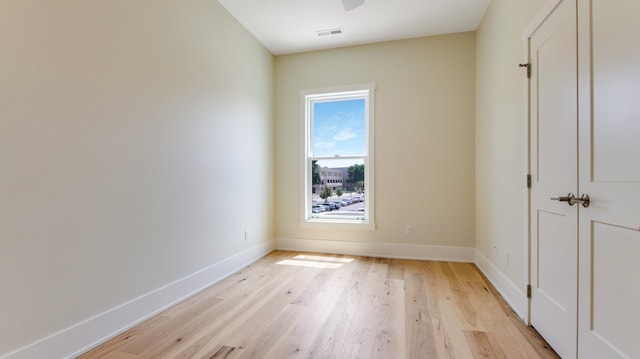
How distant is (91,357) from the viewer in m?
1.75

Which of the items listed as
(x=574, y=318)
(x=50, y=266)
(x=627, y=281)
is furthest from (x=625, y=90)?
(x=50, y=266)

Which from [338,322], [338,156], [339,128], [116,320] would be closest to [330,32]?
[339,128]

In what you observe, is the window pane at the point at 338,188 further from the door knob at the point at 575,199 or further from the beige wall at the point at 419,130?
the door knob at the point at 575,199

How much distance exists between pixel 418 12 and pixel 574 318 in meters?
3.08

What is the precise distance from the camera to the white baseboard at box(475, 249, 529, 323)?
2230 millimetres

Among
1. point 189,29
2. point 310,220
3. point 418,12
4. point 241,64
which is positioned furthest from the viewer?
point 310,220

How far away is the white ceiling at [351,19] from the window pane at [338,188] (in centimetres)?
163

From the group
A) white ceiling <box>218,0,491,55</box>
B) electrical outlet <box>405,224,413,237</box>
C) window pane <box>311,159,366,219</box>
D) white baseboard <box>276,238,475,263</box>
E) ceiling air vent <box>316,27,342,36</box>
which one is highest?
white ceiling <box>218,0,491,55</box>

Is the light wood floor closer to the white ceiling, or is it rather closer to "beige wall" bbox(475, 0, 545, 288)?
"beige wall" bbox(475, 0, 545, 288)

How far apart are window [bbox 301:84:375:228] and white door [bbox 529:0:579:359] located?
213cm

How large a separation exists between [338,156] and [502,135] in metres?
2.08

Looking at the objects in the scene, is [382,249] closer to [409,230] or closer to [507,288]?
[409,230]

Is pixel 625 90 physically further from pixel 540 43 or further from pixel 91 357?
pixel 91 357

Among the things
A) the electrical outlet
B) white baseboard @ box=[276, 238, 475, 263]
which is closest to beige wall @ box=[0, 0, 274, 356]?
white baseboard @ box=[276, 238, 475, 263]
